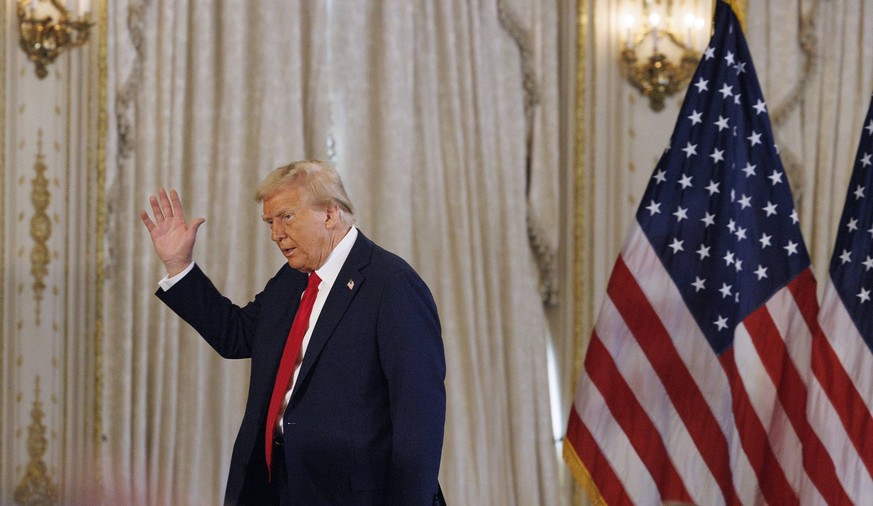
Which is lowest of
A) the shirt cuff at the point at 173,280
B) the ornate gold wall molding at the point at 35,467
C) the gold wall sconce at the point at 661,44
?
the ornate gold wall molding at the point at 35,467

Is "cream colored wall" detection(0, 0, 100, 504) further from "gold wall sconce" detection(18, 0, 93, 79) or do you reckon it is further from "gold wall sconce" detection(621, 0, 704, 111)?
"gold wall sconce" detection(621, 0, 704, 111)

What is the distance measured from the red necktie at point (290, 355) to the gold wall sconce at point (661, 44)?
305 centimetres

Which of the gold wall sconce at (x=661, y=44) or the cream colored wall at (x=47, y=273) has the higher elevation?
the gold wall sconce at (x=661, y=44)

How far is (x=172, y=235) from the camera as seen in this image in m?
3.26

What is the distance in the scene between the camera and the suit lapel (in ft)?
9.94

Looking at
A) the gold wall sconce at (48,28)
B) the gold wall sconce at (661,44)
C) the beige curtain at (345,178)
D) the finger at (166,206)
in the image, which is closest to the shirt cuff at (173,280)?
the finger at (166,206)

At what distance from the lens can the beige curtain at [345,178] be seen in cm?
513

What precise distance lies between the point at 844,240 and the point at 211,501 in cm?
306

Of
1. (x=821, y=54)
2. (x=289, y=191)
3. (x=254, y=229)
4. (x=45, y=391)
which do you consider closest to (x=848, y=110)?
(x=821, y=54)

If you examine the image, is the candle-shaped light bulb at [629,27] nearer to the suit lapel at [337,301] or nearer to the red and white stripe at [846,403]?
the red and white stripe at [846,403]

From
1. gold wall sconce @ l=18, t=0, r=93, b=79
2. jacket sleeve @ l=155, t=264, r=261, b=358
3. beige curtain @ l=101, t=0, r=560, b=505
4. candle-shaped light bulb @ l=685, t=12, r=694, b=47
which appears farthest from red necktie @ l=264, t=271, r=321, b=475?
candle-shaped light bulb @ l=685, t=12, r=694, b=47

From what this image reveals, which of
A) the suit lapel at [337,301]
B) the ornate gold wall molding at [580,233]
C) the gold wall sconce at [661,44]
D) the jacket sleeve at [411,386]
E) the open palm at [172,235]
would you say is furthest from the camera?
the ornate gold wall molding at [580,233]

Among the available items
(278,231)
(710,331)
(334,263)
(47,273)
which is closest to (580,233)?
(710,331)

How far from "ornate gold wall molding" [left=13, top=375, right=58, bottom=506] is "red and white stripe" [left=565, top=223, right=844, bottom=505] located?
2.41m
